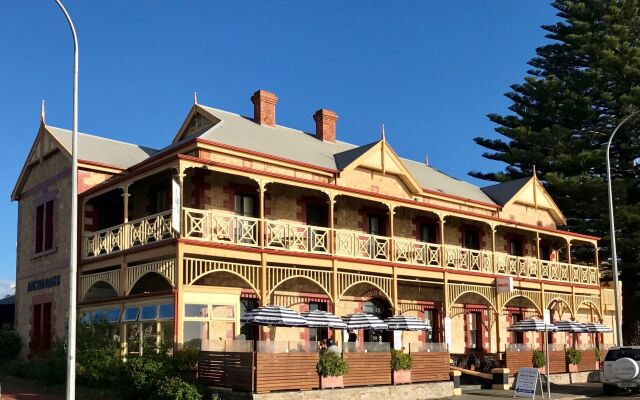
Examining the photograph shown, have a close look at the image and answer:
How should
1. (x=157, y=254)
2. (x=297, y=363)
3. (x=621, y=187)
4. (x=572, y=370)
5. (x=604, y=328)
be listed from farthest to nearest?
(x=621, y=187) < (x=604, y=328) < (x=572, y=370) < (x=157, y=254) < (x=297, y=363)

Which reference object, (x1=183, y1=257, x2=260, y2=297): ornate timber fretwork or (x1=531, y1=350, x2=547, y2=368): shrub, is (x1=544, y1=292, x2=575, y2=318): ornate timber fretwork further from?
(x1=183, y1=257, x2=260, y2=297): ornate timber fretwork

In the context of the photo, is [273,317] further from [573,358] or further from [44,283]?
[573,358]

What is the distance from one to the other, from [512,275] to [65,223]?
17.6 metres

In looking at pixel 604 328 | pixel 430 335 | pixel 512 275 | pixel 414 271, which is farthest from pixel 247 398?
pixel 604 328

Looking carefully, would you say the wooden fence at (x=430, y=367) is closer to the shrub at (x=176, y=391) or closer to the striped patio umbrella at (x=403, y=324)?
the striped patio umbrella at (x=403, y=324)

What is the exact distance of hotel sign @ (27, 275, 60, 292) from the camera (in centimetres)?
2616

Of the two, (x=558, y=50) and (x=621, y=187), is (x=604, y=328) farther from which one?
(x=558, y=50)

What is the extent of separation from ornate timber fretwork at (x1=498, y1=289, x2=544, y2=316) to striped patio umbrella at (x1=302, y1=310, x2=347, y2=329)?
1021cm

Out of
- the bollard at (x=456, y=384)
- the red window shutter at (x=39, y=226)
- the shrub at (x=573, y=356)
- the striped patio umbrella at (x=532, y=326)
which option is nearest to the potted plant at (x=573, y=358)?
the shrub at (x=573, y=356)

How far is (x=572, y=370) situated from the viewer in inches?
1171

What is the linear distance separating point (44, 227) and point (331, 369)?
13.0 m

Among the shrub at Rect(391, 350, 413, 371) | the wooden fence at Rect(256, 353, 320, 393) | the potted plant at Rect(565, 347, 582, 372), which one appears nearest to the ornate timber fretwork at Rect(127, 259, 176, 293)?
the wooden fence at Rect(256, 353, 320, 393)

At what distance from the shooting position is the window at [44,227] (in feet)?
89.5

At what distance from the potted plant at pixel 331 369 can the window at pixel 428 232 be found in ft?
38.9
